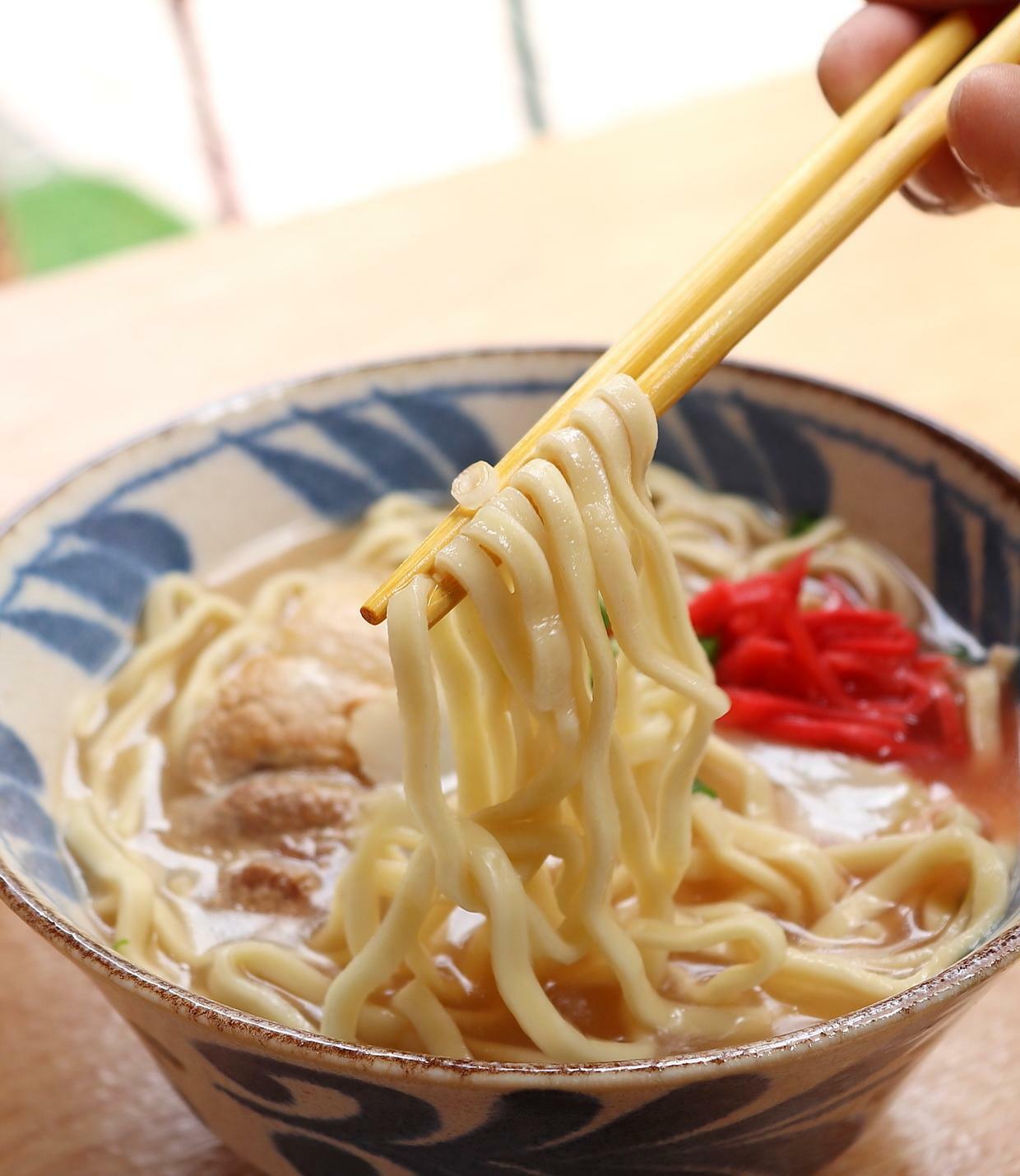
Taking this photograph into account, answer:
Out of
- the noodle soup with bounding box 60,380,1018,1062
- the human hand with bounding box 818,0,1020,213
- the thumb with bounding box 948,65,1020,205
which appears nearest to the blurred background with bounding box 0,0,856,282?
the human hand with bounding box 818,0,1020,213

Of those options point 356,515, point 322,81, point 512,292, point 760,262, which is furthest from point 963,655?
point 322,81

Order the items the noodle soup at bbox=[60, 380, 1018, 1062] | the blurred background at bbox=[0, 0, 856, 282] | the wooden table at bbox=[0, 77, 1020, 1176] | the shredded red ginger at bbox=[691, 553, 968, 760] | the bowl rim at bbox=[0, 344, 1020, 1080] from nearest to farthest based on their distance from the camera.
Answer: the bowl rim at bbox=[0, 344, 1020, 1080] < the noodle soup at bbox=[60, 380, 1018, 1062] < the shredded red ginger at bbox=[691, 553, 968, 760] < the wooden table at bbox=[0, 77, 1020, 1176] < the blurred background at bbox=[0, 0, 856, 282]

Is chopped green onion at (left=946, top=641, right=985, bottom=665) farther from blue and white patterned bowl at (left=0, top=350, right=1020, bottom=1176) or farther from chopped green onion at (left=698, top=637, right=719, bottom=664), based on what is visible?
chopped green onion at (left=698, top=637, right=719, bottom=664)

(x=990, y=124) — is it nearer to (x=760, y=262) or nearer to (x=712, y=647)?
(x=760, y=262)

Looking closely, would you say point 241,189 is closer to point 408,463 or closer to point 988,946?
point 408,463

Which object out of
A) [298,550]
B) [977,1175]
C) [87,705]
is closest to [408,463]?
[298,550]

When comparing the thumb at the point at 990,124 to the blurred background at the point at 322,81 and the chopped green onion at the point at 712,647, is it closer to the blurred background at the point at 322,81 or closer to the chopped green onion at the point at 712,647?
the chopped green onion at the point at 712,647

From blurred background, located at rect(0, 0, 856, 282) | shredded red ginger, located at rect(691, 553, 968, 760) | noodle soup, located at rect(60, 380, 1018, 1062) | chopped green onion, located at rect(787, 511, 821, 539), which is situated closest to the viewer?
noodle soup, located at rect(60, 380, 1018, 1062)
